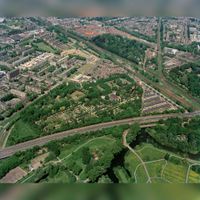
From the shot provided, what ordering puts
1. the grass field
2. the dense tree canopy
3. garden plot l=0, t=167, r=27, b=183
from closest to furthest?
garden plot l=0, t=167, r=27, b=183
the grass field
the dense tree canopy

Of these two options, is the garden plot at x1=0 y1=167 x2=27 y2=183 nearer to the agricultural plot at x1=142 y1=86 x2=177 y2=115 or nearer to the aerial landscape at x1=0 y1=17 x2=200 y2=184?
the aerial landscape at x1=0 y1=17 x2=200 y2=184

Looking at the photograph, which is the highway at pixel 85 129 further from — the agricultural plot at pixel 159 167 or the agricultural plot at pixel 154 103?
the agricultural plot at pixel 159 167

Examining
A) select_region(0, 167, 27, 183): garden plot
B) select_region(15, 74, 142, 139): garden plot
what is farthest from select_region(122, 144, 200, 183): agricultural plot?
select_region(0, 167, 27, 183): garden plot

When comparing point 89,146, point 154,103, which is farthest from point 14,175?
point 154,103

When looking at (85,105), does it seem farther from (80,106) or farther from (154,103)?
(154,103)

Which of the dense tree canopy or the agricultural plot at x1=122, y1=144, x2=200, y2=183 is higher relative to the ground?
the dense tree canopy
